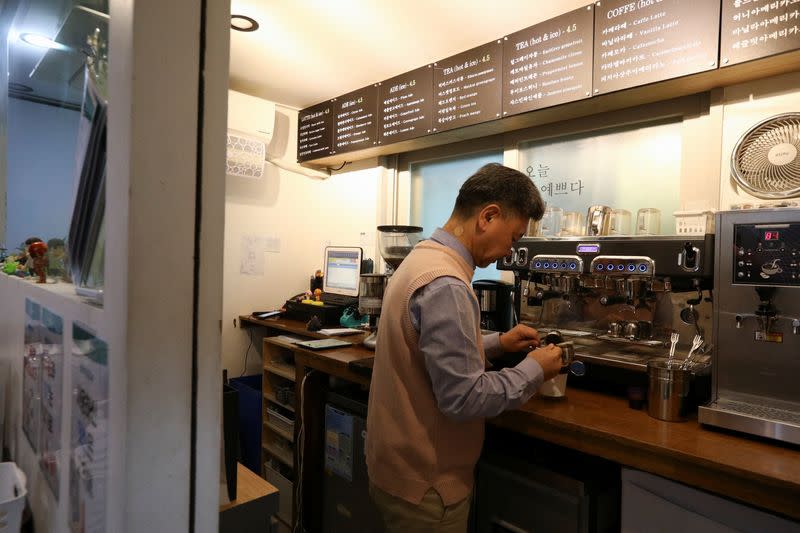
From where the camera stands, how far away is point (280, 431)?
2826 millimetres

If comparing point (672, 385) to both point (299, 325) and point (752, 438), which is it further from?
point (299, 325)

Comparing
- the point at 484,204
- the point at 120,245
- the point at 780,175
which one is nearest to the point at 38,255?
the point at 120,245

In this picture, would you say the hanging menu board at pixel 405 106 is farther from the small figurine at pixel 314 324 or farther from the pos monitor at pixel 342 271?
the small figurine at pixel 314 324

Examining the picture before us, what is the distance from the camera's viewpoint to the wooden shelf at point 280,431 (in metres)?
2.76

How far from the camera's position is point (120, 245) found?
1.65 feet

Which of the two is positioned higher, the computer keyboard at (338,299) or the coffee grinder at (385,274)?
the coffee grinder at (385,274)

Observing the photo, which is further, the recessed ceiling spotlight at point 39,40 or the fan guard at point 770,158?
the fan guard at point 770,158

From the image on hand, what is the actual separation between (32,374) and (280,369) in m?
1.89

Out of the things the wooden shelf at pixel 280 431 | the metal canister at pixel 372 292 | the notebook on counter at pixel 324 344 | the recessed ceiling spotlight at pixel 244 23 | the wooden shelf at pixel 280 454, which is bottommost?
the wooden shelf at pixel 280 454

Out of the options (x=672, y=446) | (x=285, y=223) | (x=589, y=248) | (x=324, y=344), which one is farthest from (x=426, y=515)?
(x=285, y=223)

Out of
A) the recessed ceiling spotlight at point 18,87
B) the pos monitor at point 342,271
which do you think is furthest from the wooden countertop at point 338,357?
the recessed ceiling spotlight at point 18,87

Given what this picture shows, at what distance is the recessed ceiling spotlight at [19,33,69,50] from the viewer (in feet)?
3.63

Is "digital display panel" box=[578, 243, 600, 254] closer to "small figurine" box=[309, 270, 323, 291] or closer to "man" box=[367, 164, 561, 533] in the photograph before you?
"man" box=[367, 164, 561, 533]

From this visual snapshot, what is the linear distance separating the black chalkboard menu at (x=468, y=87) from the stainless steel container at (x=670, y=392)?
1.54 meters
